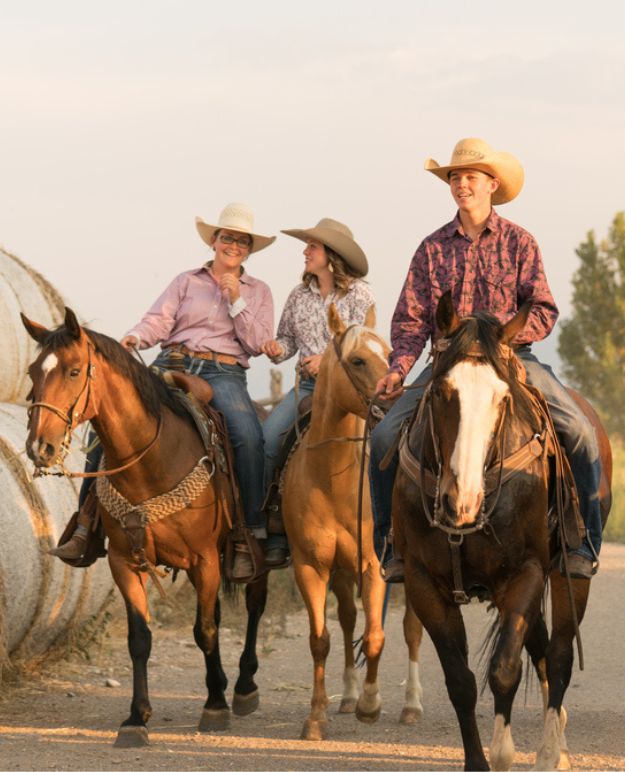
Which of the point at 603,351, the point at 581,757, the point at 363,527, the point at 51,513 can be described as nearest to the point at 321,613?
the point at 363,527

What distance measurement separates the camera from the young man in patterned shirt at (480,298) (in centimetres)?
657

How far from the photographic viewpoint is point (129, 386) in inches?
295

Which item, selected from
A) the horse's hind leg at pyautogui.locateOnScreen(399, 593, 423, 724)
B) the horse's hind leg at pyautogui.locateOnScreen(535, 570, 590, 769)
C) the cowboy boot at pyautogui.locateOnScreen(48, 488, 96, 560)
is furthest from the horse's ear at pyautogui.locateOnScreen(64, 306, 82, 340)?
the horse's hind leg at pyautogui.locateOnScreen(535, 570, 590, 769)

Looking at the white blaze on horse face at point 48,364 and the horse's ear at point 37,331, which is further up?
the horse's ear at point 37,331

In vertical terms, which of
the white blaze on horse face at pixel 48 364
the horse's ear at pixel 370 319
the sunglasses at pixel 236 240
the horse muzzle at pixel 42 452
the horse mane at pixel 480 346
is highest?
the sunglasses at pixel 236 240

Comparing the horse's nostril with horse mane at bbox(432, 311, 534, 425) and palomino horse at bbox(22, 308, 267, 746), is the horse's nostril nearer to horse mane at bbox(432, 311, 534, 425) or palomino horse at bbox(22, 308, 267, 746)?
palomino horse at bbox(22, 308, 267, 746)

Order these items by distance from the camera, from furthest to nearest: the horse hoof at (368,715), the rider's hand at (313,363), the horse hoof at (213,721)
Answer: the rider's hand at (313,363) < the horse hoof at (368,715) < the horse hoof at (213,721)

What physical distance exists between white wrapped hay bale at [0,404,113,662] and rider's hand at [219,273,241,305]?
5.59 ft

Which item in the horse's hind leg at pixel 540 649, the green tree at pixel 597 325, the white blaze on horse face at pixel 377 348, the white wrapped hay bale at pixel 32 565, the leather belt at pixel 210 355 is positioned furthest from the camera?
the green tree at pixel 597 325

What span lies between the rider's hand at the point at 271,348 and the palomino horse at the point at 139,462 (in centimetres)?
85

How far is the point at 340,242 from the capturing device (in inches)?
345

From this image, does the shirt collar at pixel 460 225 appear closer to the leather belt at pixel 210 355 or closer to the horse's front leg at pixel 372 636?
the horse's front leg at pixel 372 636

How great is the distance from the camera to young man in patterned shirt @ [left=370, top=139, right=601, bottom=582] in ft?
21.5

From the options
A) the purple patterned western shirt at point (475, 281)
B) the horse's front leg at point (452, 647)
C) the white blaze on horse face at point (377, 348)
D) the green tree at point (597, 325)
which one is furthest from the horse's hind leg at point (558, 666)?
the green tree at point (597, 325)
